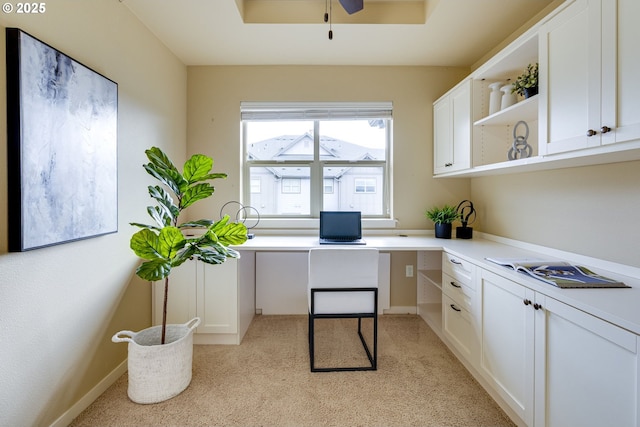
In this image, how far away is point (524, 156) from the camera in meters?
1.82

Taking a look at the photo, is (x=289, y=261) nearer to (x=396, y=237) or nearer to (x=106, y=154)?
(x=396, y=237)

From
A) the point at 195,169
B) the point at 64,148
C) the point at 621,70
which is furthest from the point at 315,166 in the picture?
the point at 621,70

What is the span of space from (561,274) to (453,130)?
57.7 inches

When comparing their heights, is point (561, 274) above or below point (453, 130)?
below

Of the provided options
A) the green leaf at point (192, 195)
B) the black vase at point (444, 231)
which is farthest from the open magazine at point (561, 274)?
the green leaf at point (192, 195)

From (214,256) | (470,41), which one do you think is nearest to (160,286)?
(214,256)

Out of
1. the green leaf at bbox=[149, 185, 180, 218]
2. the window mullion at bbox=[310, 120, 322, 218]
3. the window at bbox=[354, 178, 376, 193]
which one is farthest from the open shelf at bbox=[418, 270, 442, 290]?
the green leaf at bbox=[149, 185, 180, 218]

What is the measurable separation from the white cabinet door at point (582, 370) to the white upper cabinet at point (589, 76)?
75 centimetres

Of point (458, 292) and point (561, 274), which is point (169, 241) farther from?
point (561, 274)

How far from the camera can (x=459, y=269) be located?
197 cm

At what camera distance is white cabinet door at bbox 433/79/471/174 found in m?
2.19

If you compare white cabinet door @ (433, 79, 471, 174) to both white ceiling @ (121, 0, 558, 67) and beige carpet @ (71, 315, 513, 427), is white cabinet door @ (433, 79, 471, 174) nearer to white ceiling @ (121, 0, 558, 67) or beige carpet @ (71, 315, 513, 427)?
white ceiling @ (121, 0, 558, 67)

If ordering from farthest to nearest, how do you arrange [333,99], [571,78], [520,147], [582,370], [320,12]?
A: [333,99] < [320,12] < [520,147] < [571,78] < [582,370]

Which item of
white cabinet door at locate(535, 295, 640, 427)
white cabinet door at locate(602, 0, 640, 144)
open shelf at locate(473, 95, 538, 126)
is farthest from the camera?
open shelf at locate(473, 95, 538, 126)
